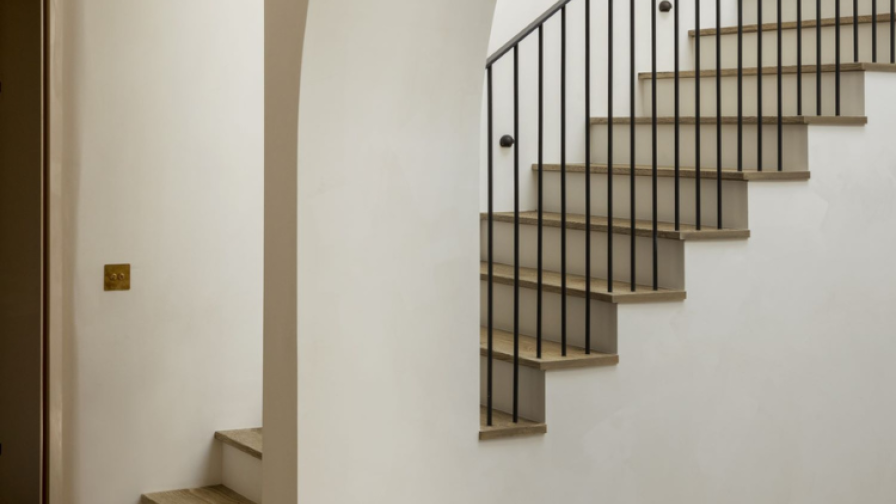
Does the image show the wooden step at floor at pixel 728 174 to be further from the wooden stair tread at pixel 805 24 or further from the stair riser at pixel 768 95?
the wooden stair tread at pixel 805 24

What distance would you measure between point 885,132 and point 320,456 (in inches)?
99.6

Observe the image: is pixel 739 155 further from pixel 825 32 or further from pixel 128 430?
pixel 128 430

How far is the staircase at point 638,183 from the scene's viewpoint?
3.19 metres

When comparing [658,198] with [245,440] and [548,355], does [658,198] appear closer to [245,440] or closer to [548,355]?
[548,355]

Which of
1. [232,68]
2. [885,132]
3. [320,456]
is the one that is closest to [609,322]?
[320,456]

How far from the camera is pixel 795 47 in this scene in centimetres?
444

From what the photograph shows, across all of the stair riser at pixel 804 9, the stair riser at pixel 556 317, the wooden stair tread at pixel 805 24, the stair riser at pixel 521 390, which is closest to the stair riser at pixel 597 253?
the stair riser at pixel 556 317

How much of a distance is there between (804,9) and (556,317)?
2360 mm

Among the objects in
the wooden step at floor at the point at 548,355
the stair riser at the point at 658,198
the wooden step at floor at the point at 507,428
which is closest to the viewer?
the wooden step at floor at the point at 507,428

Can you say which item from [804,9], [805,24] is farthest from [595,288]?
[804,9]

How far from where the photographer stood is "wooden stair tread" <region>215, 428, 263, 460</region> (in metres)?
3.54

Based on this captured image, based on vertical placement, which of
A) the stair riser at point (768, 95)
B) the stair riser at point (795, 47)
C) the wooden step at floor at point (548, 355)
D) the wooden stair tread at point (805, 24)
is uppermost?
the wooden stair tread at point (805, 24)

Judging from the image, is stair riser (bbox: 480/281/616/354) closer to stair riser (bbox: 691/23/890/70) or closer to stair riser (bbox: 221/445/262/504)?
stair riser (bbox: 221/445/262/504)

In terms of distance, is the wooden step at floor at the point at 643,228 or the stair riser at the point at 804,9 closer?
the wooden step at floor at the point at 643,228
